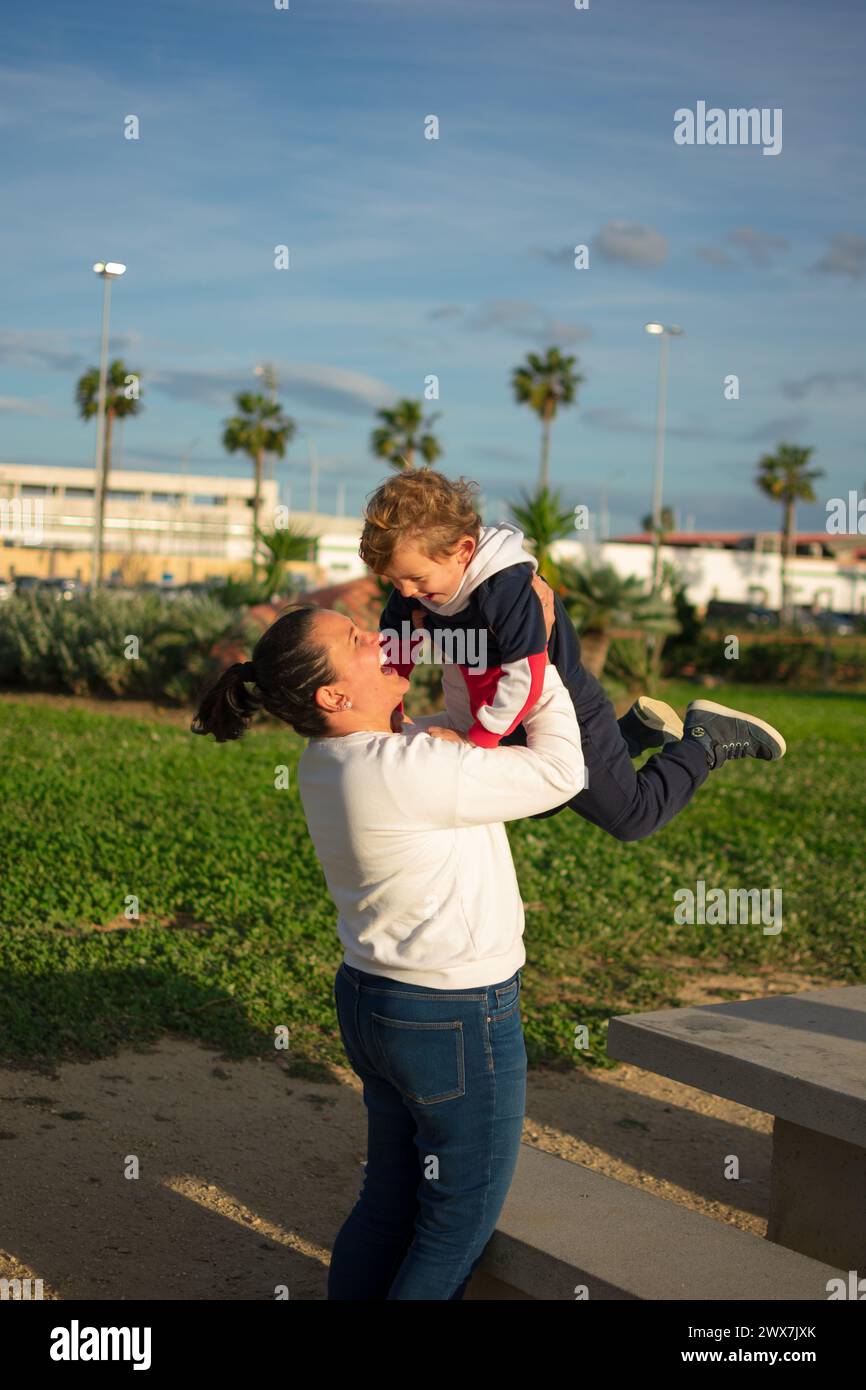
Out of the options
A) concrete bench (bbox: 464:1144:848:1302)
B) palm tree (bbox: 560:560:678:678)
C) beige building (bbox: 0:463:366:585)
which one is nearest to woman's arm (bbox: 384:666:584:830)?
concrete bench (bbox: 464:1144:848:1302)

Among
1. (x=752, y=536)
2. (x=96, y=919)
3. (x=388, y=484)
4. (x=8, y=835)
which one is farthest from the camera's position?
(x=752, y=536)

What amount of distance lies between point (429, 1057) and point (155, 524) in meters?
67.6

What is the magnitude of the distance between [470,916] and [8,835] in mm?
6345

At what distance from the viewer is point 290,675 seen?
2.79 m

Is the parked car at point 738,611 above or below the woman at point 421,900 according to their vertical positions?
above

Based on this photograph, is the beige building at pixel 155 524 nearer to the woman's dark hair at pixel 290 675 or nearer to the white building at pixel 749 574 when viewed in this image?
the white building at pixel 749 574

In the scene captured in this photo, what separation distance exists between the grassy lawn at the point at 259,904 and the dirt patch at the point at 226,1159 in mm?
280

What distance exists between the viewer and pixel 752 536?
91.0 m

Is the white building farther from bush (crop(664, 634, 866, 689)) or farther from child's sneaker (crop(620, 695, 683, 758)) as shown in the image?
child's sneaker (crop(620, 695, 683, 758))

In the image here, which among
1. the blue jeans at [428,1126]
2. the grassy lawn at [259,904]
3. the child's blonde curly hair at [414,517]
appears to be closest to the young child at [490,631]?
the child's blonde curly hair at [414,517]

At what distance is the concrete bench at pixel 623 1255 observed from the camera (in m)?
3.09

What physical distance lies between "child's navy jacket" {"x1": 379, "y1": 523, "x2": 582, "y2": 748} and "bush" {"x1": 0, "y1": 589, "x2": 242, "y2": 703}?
12.3 metres
